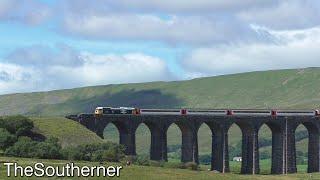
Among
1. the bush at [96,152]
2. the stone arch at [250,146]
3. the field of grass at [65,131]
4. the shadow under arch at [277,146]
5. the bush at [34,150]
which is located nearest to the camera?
the bush at [34,150]

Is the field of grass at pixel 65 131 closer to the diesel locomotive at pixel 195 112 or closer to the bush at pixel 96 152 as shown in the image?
the bush at pixel 96 152

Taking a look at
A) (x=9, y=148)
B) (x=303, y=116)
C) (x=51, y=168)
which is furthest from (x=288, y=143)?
(x=51, y=168)

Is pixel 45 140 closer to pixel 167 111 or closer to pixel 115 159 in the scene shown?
pixel 115 159

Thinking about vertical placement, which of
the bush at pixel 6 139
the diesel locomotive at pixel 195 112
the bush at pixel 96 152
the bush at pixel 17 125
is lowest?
Result: the bush at pixel 96 152

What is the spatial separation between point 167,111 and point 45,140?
101 ft

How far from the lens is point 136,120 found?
15212cm

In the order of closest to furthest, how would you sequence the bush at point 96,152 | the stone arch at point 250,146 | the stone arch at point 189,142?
1. the bush at point 96,152
2. the stone arch at point 189,142
3. the stone arch at point 250,146

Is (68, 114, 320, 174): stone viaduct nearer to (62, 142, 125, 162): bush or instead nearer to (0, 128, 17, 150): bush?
(62, 142, 125, 162): bush

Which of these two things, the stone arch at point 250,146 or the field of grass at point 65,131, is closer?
the field of grass at point 65,131

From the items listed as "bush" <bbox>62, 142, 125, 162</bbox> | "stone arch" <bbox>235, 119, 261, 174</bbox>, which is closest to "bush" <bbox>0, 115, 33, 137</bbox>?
"bush" <bbox>62, 142, 125, 162</bbox>

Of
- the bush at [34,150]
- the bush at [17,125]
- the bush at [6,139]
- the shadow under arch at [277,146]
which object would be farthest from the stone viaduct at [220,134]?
the bush at [34,150]

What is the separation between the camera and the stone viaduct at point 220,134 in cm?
15175

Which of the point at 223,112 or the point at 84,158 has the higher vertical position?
the point at 223,112

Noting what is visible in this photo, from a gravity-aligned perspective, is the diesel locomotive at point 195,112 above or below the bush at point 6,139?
above
